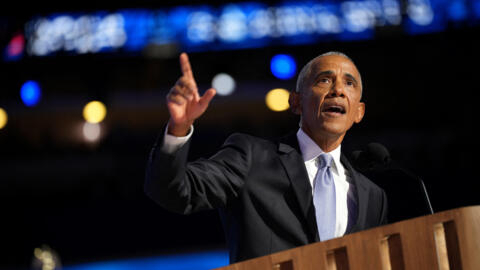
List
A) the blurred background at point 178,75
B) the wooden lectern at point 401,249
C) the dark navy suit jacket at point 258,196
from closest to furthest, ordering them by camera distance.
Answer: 1. the wooden lectern at point 401,249
2. the dark navy suit jacket at point 258,196
3. the blurred background at point 178,75

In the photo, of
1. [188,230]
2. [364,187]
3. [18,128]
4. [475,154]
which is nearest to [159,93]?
[18,128]

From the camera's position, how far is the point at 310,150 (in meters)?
1.67

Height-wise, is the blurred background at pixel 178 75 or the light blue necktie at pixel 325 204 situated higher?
the blurred background at pixel 178 75

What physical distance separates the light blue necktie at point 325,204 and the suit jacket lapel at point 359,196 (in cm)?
5

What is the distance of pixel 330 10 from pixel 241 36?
0.95 m

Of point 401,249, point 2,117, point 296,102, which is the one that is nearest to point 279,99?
point 2,117

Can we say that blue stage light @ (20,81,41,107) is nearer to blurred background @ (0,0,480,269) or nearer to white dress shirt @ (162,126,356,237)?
blurred background @ (0,0,480,269)

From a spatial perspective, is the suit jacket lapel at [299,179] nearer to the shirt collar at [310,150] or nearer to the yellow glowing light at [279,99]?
the shirt collar at [310,150]

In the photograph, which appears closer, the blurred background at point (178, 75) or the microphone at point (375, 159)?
the microphone at point (375, 159)

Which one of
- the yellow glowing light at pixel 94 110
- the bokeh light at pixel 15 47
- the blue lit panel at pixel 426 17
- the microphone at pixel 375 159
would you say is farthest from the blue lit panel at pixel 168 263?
the microphone at pixel 375 159

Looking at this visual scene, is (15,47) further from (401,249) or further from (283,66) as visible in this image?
(401,249)

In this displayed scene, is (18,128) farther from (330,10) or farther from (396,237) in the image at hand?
(396,237)

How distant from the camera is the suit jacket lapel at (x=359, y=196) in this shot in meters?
1.57

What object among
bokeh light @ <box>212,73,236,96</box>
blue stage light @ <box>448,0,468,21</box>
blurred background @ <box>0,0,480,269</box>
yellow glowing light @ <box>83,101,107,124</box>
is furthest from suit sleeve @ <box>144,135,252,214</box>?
yellow glowing light @ <box>83,101,107,124</box>
